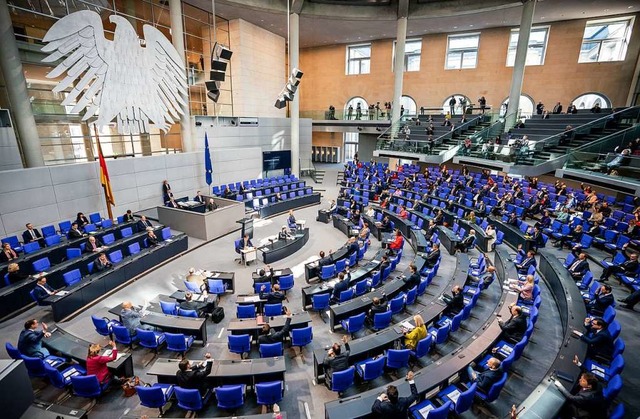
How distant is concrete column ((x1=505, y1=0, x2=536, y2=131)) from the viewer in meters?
20.8

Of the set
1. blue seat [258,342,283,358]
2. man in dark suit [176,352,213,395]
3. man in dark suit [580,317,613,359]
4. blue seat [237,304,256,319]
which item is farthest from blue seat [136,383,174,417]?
man in dark suit [580,317,613,359]

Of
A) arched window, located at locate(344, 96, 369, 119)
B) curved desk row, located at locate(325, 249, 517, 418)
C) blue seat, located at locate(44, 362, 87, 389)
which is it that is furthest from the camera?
arched window, located at locate(344, 96, 369, 119)

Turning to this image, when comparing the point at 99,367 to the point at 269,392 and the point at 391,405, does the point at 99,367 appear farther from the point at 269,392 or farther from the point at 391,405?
the point at 391,405

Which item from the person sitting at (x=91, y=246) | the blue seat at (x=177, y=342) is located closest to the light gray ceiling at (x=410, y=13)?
the person sitting at (x=91, y=246)

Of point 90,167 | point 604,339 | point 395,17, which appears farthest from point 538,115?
point 90,167

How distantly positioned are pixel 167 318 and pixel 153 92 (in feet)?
42.5

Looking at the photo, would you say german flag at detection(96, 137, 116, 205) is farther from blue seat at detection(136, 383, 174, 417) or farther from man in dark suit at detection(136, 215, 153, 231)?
blue seat at detection(136, 383, 174, 417)

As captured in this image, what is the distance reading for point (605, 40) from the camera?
23.1 m

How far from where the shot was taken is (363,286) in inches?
368

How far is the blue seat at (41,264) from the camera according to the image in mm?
9523

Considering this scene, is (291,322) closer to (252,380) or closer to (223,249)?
(252,380)

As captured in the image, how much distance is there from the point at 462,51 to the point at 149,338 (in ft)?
103

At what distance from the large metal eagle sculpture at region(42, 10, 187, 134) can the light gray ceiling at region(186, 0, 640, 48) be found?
20.8ft

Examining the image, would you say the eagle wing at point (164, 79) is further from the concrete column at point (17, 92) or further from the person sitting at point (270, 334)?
the person sitting at point (270, 334)
